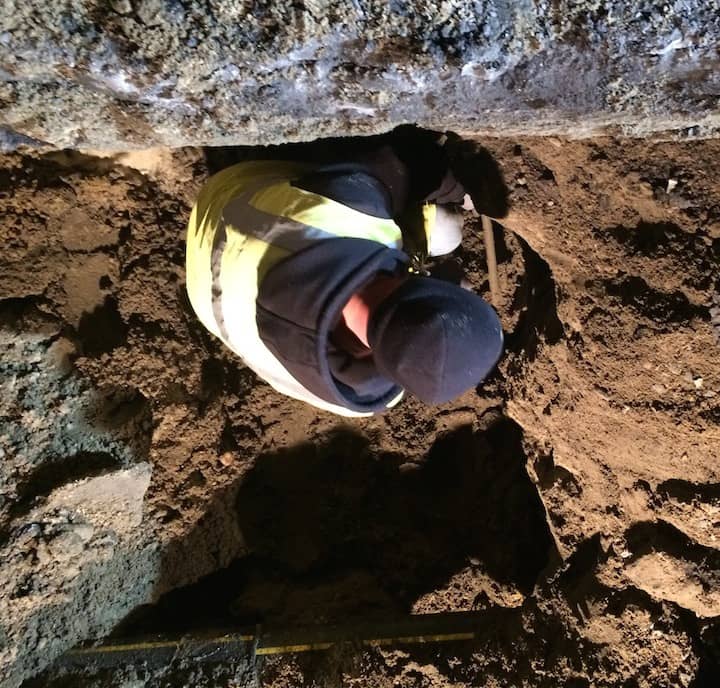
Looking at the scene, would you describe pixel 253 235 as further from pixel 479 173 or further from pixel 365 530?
pixel 365 530

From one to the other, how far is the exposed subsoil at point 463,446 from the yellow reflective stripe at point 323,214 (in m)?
0.46

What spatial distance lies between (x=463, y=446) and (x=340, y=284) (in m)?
1.27

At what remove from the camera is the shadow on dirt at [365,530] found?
217cm

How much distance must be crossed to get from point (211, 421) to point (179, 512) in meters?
0.30

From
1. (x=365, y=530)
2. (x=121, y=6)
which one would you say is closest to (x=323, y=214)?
(x=121, y=6)

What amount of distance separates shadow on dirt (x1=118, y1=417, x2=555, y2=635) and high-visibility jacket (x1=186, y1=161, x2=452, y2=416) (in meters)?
0.78

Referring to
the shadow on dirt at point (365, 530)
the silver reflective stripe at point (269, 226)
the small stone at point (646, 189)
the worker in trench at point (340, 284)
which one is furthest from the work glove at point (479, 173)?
the shadow on dirt at point (365, 530)

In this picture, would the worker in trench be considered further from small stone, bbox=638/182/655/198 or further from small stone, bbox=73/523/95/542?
small stone, bbox=73/523/95/542

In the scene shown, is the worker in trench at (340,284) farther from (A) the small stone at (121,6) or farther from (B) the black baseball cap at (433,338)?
(A) the small stone at (121,6)

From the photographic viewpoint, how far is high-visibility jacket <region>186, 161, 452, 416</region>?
1341 millimetres

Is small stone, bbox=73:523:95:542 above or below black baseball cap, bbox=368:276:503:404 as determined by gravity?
below

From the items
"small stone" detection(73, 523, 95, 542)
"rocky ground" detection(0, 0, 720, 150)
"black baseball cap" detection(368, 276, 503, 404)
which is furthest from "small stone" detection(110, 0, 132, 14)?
"small stone" detection(73, 523, 95, 542)

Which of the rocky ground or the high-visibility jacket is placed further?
the high-visibility jacket

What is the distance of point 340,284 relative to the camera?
4.07ft
